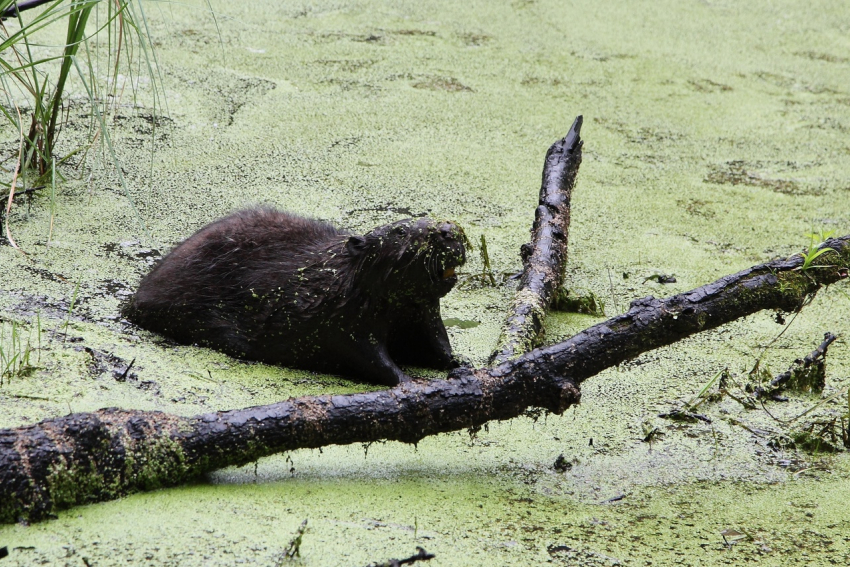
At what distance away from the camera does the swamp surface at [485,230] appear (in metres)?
1.87

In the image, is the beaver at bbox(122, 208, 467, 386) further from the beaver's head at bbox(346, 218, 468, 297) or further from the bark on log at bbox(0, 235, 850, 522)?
the bark on log at bbox(0, 235, 850, 522)

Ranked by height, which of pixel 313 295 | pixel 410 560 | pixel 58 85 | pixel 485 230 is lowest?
pixel 410 560

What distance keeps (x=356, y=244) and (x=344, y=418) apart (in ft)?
2.67

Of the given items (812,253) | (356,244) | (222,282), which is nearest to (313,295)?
(356,244)

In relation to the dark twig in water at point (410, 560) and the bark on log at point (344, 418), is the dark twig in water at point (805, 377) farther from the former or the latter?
the dark twig in water at point (410, 560)

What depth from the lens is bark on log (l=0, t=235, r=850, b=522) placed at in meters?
1.73

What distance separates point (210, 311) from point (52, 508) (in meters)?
1.16

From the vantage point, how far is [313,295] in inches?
108

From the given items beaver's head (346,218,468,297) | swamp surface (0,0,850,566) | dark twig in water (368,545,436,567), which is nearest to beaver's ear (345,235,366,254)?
beaver's head (346,218,468,297)

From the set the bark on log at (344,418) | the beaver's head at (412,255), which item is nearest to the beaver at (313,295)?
the beaver's head at (412,255)

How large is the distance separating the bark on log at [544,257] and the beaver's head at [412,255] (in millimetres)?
266

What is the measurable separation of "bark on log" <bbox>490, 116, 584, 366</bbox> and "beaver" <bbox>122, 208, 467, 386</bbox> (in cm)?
26

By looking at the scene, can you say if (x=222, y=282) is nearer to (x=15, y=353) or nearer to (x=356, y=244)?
(x=356, y=244)

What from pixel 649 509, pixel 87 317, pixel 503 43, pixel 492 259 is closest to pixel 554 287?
pixel 492 259
